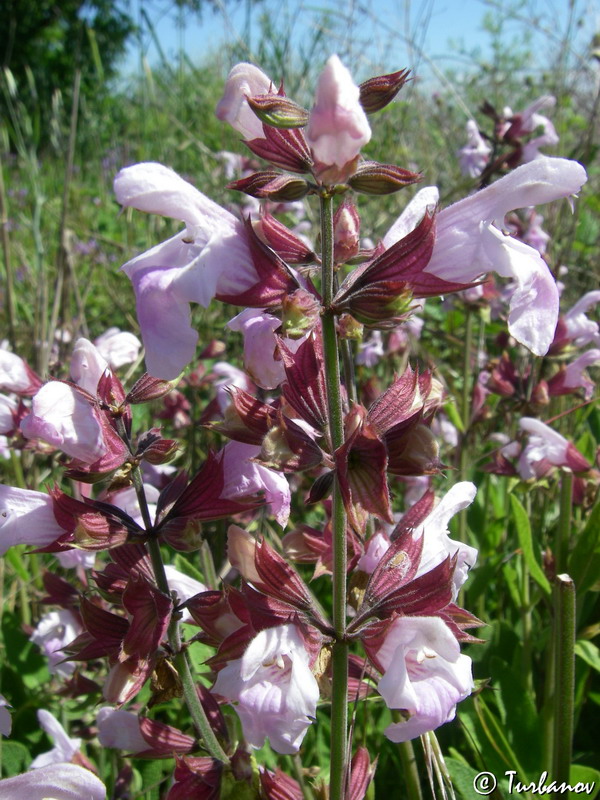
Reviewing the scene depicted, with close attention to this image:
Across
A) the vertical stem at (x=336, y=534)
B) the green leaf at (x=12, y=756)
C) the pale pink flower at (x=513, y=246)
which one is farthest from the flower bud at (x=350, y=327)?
the green leaf at (x=12, y=756)

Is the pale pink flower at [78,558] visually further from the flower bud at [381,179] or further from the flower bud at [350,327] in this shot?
the flower bud at [381,179]

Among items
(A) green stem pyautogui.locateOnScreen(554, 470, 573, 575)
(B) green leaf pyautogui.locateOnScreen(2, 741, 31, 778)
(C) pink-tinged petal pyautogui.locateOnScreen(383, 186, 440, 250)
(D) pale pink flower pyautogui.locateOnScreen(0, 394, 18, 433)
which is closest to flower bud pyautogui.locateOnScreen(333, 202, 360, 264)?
(C) pink-tinged petal pyautogui.locateOnScreen(383, 186, 440, 250)

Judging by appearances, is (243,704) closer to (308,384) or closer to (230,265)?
(308,384)

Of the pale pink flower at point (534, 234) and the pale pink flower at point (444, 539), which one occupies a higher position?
the pale pink flower at point (534, 234)

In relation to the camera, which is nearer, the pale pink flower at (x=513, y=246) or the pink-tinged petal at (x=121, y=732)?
the pale pink flower at (x=513, y=246)

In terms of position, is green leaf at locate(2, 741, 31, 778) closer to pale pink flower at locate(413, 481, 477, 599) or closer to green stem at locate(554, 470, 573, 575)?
pale pink flower at locate(413, 481, 477, 599)

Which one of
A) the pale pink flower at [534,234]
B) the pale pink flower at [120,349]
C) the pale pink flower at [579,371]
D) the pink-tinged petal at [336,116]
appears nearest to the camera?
the pink-tinged petal at [336,116]

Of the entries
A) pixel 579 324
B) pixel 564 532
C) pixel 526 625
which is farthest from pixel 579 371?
pixel 526 625

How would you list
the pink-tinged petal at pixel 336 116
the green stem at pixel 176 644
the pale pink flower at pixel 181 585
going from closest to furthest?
the pink-tinged petal at pixel 336 116 → the green stem at pixel 176 644 → the pale pink flower at pixel 181 585
